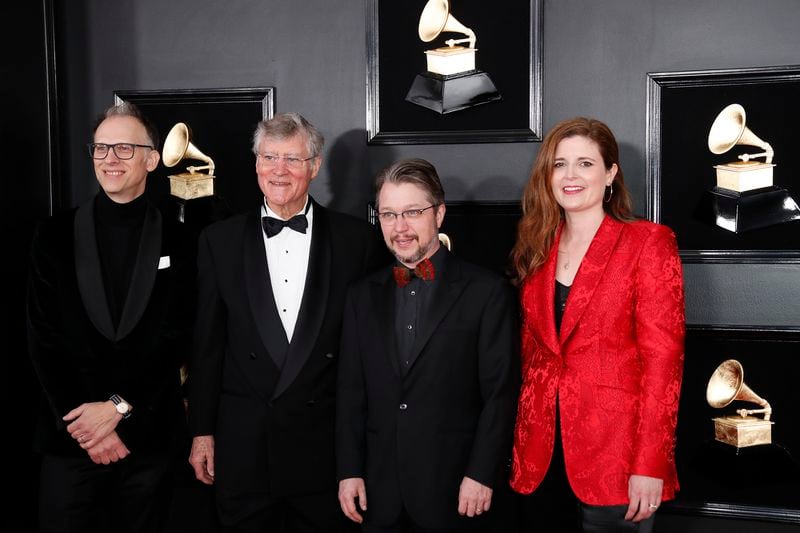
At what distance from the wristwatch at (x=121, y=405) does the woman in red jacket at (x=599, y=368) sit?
140cm

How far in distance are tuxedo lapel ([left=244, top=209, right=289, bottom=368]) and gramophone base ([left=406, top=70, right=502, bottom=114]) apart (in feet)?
4.06

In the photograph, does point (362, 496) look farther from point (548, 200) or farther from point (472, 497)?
point (548, 200)

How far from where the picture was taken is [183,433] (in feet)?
9.58

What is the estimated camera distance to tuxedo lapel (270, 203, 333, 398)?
2.61 metres

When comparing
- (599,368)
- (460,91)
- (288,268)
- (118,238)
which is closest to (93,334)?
(118,238)

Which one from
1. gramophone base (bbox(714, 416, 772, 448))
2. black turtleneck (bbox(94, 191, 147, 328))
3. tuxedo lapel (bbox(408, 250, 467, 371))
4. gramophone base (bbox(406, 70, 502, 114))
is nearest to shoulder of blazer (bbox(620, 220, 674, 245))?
tuxedo lapel (bbox(408, 250, 467, 371))

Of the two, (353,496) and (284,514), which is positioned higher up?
(353,496)

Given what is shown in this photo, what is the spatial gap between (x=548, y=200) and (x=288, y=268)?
971mm

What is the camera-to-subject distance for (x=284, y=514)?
2684 mm

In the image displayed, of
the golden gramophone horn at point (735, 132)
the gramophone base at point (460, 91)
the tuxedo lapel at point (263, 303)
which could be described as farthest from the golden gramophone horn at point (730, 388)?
the tuxedo lapel at point (263, 303)

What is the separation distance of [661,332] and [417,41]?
185cm

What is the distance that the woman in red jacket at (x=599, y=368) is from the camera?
237 cm

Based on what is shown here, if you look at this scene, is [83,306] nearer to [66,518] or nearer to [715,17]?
[66,518]

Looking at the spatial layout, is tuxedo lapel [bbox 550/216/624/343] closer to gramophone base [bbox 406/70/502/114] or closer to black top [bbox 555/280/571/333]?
black top [bbox 555/280/571/333]
